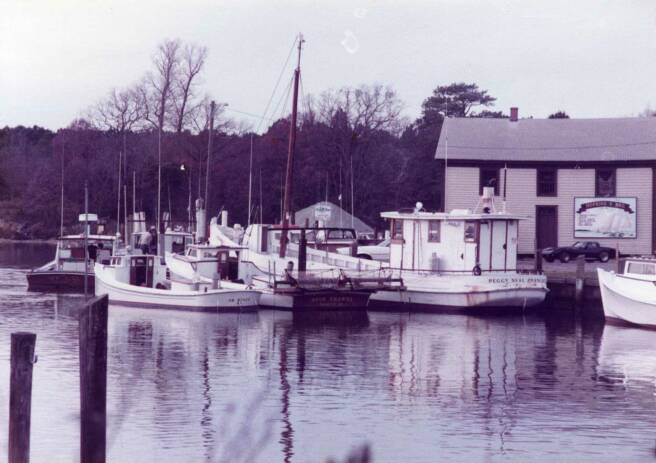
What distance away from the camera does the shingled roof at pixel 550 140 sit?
58219mm

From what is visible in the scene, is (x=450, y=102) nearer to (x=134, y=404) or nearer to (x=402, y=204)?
(x=402, y=204)

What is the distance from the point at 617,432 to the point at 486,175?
126 feet

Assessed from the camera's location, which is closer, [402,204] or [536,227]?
[536,227]

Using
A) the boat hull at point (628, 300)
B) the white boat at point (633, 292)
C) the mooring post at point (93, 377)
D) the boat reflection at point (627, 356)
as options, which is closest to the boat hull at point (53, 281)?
the boat hull at point (628, 300)

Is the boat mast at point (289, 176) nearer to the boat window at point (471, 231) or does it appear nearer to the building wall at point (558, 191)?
the boat window at point (471, 231)

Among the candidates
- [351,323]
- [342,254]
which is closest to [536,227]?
[342,254]

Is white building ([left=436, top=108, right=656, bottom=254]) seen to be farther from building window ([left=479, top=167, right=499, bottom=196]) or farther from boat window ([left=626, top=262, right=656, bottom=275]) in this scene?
boat window ([left=626, top=262, right=656, bottom=275])

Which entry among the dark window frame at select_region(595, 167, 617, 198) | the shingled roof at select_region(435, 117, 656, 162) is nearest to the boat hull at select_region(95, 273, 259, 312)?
the shingled roof at select_region(435, 117, 656, 162)

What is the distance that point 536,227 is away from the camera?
57.6 m

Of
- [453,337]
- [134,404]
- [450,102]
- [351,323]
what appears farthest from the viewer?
[450,102]

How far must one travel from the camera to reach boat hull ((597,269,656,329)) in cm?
3762

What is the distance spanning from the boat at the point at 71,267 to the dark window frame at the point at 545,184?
2055 cm

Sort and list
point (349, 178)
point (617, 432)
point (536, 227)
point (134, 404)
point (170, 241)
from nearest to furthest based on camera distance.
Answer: point (617, 432) → point (134, 404) → point (170, 241) → point (536, 227) → point (349, 178)

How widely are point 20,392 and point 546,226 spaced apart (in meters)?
47.5
